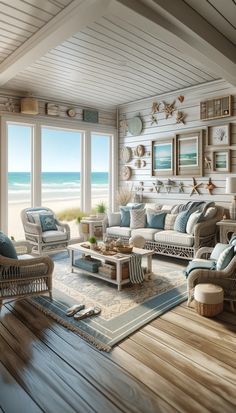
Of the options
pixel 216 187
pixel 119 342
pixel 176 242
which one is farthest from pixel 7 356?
pixel 216 187

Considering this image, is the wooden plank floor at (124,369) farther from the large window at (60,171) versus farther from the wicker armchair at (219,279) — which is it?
the large window at (60,171)

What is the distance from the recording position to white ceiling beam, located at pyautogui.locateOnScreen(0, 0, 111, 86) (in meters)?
2.52

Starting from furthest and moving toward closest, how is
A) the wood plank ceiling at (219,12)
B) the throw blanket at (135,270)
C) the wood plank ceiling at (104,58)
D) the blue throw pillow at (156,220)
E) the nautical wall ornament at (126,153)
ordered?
1. the nautical wall ornament at (126,153)
2. the blue throw pillow at (156,220)
3. the throw blanket at (135,270)
4. the wood plank ceiling at (104,58)
5. the wood plank ceiling at (219,12)

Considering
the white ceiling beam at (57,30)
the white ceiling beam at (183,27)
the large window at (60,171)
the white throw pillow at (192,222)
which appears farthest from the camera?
the large window at (60,171)

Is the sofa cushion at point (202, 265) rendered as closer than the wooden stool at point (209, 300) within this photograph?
No

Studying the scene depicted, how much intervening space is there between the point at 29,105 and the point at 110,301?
12.0 feet

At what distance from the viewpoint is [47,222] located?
5.25 metres

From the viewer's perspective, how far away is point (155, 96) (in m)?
5.96

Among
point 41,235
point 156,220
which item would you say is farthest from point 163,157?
point 41,235

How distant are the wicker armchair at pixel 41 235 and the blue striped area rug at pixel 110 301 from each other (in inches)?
22.3

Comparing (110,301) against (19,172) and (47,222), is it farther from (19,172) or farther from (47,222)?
(19,172)

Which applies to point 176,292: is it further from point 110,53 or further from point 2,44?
point 2,44

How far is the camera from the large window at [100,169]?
7051mm

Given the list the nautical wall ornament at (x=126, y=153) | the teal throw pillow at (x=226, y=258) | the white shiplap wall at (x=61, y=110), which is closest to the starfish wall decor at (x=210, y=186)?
the nautical wall ornament at (x=126, y=153)
